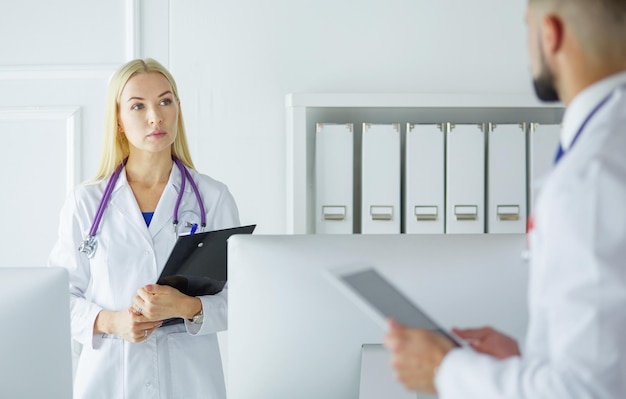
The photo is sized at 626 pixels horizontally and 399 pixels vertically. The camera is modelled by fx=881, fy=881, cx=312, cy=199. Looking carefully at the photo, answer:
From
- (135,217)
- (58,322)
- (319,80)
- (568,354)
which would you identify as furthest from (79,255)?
(568,354)

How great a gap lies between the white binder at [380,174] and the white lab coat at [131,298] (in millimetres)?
808

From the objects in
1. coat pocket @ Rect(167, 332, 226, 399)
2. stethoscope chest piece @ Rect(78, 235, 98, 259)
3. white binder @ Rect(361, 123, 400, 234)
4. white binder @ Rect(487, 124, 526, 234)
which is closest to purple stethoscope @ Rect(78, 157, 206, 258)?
stethoscope chest piece @ Rect(78, 235, 98, 259)

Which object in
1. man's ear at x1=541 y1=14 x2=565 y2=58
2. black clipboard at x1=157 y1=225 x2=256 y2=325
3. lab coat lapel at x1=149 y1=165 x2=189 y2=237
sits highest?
man's ear at x1=541 y1=14 x2=565 y2=58

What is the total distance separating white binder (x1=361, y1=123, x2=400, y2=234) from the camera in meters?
3.08

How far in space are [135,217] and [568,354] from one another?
158 centimetres

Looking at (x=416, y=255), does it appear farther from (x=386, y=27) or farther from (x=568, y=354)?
(x=386, y=27)

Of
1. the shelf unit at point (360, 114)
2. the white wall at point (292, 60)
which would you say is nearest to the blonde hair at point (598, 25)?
the shelf unit at point (360, 114)

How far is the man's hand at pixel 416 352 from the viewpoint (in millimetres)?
1054

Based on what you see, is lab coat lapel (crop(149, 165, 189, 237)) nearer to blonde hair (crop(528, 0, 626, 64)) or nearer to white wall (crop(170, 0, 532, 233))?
white wall (crop(170, 0, 532, 233))

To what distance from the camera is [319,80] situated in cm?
338

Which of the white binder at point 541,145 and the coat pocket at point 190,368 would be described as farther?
the white binder at point 541,145

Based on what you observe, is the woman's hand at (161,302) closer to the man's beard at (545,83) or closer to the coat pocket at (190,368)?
the coat pocket at (190,368)

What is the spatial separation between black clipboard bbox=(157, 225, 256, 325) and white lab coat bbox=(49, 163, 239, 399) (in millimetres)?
100

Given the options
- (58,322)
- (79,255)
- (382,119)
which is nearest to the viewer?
(58,322)
